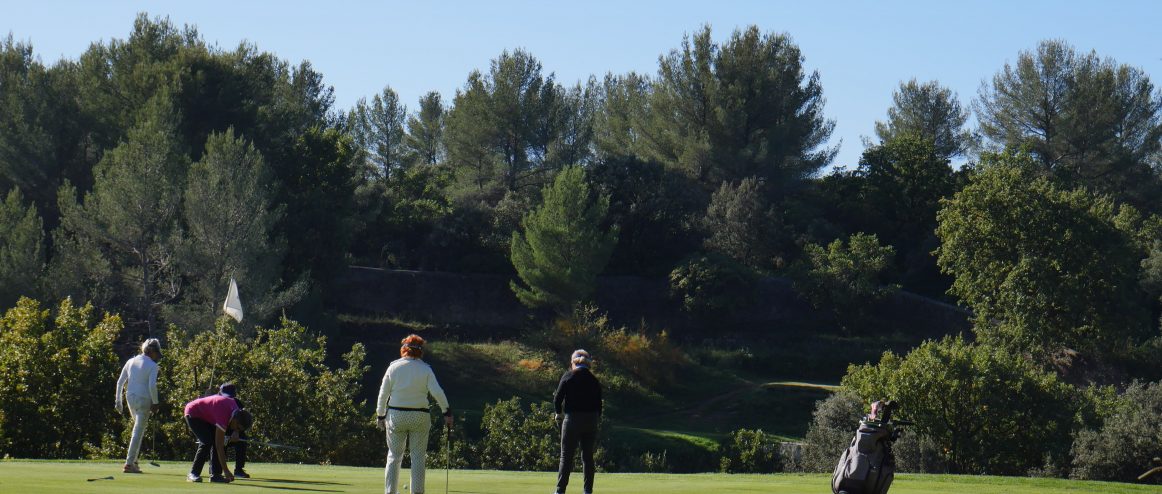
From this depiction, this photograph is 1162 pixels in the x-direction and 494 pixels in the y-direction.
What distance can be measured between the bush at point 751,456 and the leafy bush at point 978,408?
4.19 m

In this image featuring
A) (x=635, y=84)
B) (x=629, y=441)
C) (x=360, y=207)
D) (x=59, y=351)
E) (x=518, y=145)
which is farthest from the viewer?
(x=635, y=84)

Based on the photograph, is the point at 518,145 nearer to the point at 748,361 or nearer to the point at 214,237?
the point at 748,361

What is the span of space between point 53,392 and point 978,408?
2197 centimetres

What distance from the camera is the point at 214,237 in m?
47.4

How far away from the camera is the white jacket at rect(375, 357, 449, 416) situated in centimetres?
1244

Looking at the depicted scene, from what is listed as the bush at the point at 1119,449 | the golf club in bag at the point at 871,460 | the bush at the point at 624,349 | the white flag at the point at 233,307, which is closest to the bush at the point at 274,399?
the white flag at the point at 233,307

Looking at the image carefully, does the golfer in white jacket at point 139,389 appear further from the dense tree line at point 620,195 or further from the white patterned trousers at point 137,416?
the dense tree line at point 620,195

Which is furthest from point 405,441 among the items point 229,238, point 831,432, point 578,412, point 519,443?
point 229,238

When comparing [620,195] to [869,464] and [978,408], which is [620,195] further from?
[869,464]

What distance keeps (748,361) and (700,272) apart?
5198 millimetres

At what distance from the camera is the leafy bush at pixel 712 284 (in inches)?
2357

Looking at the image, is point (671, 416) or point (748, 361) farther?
point (748, 361)

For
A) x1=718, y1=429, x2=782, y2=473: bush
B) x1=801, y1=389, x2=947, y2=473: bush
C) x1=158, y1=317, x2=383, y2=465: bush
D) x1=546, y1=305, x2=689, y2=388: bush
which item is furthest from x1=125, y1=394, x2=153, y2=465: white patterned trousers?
x1=546, y1=305, x2=689, y2=388: bush

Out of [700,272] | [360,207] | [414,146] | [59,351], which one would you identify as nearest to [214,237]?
[360,207]
